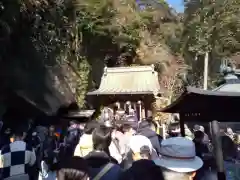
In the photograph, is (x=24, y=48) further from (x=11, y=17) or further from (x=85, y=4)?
(x=85, y=4)

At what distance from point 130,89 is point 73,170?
19.8m

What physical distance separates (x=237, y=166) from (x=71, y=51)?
67.4 ft

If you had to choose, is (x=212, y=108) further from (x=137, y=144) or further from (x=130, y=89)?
(x=130, y=89)

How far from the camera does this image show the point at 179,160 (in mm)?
3225

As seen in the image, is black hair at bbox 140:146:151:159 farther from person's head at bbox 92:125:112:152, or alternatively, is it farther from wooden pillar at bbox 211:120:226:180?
wooden pillar at bbox 211:120:226:180

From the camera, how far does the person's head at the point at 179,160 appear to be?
3.17 metres

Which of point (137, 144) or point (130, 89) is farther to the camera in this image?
point (130, 89)

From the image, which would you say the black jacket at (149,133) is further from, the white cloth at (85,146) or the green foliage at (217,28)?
the green foliage at (217,28)

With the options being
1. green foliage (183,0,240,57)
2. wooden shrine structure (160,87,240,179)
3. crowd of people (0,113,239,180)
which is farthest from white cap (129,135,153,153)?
green foliage (183,0,240,57)

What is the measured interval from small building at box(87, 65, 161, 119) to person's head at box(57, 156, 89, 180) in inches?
689

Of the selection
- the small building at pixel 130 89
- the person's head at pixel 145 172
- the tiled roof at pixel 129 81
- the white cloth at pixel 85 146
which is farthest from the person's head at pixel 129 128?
the tiled roof at pixel 129 81

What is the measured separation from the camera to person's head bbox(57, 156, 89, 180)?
3.14 meters

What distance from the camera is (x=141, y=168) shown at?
343 centimetres

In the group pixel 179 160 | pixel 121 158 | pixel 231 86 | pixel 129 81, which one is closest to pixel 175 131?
pixel 121 158
